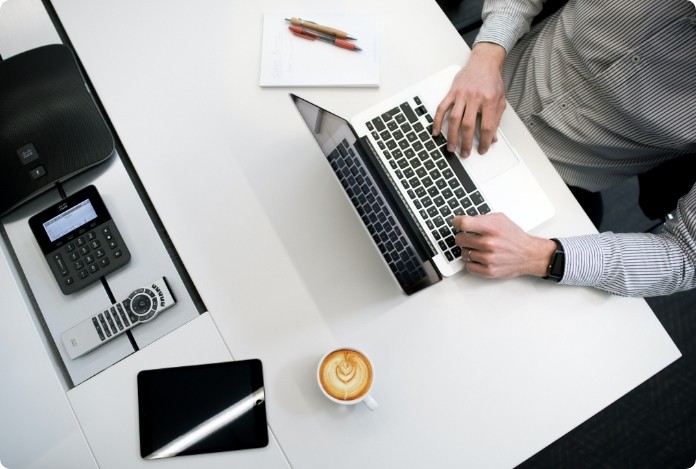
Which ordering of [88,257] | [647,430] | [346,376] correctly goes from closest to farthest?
1. [346,376]
2. [88,257]
3. [647,430]

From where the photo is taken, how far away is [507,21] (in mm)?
977

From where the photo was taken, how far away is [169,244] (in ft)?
3.00

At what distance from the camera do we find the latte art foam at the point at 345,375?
0.75 meters

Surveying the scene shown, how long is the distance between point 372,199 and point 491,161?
25 cm

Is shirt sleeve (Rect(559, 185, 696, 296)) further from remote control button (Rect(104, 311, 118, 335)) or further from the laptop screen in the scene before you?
remote control button (Rect(104, 311, 118, 335))

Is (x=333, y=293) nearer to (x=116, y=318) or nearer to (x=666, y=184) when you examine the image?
(x=116, y=318)

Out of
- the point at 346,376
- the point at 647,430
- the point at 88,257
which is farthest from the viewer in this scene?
the point at 647,430

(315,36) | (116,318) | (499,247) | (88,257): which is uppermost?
(315,36)

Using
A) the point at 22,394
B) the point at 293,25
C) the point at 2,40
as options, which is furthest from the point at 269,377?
the point at 2,40

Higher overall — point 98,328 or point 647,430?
point 98,328

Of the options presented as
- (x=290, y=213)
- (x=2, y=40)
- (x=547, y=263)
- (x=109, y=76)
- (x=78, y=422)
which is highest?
(x=2, y=40)

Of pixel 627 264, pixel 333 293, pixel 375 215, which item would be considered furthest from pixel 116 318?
pixel 627 264

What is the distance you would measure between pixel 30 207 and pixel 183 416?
18.9 inches

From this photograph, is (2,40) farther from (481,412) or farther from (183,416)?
(481,412)
